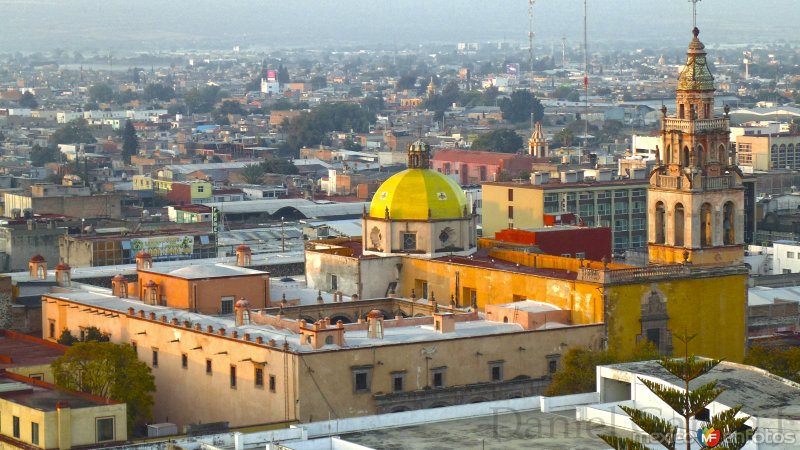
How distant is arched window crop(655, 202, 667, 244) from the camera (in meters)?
67.6

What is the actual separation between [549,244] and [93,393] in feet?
63.3

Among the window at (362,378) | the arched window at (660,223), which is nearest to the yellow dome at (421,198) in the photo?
the arched window at (660,223)

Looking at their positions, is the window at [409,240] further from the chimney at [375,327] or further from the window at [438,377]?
the window at [438,377]

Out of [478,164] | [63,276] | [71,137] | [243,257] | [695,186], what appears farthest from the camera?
[71,137]

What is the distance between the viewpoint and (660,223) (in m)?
67.9

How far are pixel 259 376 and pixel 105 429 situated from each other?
29.1 feet

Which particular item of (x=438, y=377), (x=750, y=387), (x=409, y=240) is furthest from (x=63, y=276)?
(x=750, y=387)

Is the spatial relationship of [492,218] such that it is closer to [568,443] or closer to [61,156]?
[568,443]

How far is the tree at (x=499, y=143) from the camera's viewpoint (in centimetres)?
16938

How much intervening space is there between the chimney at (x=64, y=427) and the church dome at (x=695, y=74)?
2648 cm

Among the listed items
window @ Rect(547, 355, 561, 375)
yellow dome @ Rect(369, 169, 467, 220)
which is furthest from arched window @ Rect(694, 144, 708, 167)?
window @ Rect(547, 355, 561, 375)

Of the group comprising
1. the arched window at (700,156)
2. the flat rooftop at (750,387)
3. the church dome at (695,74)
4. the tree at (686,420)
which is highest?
the church dome at (695,74)

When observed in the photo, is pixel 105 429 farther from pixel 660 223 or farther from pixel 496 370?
pixel 660 223

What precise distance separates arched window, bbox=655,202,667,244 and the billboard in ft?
72.7
